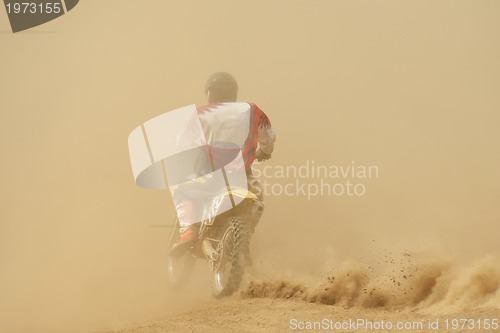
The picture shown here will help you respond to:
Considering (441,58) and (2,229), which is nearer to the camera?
(2,229)

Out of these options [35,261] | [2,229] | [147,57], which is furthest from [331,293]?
[147,57]

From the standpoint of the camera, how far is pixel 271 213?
7.93 meters

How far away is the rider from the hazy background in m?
1.43

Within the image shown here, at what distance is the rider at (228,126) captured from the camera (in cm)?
509

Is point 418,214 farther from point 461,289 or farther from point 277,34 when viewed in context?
point 277,34

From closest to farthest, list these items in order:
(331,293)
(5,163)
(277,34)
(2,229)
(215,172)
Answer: (331,293) < (215,172) < (2,229) < (5,163) < (277,34)

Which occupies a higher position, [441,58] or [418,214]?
[441,58]

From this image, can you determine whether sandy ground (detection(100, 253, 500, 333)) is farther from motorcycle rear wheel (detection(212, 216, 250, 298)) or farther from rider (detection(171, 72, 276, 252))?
rider (detection(171, 72, 276, 252))

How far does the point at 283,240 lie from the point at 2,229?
4.03 metres

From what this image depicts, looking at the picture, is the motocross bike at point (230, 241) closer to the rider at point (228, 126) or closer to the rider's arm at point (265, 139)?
the rider at point (228, 126)

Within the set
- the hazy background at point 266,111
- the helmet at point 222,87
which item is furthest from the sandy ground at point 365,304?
the helmet at point 222,87

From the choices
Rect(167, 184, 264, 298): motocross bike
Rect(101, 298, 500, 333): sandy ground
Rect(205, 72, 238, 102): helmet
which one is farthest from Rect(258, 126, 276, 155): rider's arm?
Rect(101, 298, 500, 333): sandy ground

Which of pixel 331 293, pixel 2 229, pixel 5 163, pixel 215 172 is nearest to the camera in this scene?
pixel 331 293

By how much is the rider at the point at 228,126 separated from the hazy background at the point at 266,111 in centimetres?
143
